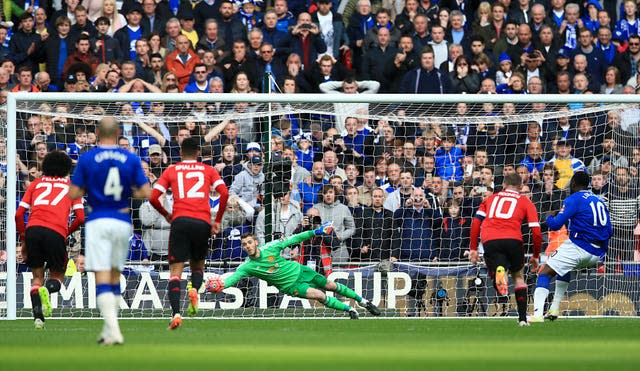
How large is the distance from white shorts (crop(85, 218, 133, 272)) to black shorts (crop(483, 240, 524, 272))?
613 cm

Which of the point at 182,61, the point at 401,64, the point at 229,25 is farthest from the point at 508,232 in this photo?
the point at 229,25

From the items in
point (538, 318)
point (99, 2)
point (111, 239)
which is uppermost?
point (99, 2)

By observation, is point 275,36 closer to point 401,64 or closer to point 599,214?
point 401,64

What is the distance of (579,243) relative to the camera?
712 inches

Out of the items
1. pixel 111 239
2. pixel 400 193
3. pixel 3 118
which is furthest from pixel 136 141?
pixel 111 239

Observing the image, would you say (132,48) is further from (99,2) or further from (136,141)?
(136,141)

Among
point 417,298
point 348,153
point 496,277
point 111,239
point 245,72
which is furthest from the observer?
point 245,72

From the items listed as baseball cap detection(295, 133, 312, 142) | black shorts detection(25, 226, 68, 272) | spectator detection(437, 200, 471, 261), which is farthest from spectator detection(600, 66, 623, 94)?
black shorts detection(25, 226, 68, 272)

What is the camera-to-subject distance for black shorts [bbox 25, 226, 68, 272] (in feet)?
53.5

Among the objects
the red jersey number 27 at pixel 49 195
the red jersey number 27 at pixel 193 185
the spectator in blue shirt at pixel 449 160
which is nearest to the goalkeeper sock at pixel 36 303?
Answer: the red jersey number 27 at pixel 49 195

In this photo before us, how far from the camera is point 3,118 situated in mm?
19859

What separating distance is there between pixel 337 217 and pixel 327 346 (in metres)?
8.02

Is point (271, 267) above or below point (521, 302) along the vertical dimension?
above

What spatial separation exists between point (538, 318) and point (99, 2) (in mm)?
10650
